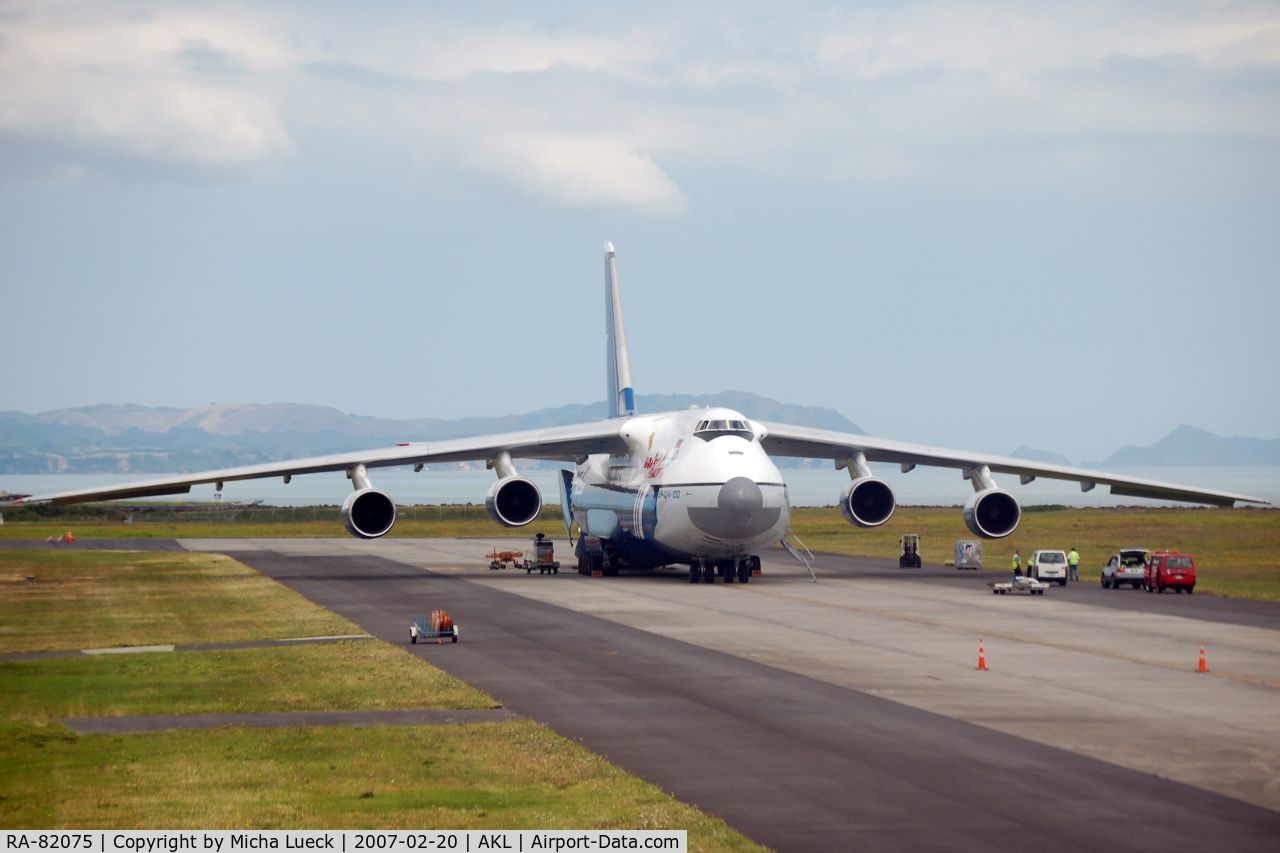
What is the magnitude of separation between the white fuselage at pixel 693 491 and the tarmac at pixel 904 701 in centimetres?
175

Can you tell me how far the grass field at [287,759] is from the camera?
1357 cm

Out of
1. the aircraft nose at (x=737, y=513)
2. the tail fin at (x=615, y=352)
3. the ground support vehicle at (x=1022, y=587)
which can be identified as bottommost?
the ground support vehicle at (x=1022, y=587)

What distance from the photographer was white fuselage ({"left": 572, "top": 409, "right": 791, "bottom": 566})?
134ft

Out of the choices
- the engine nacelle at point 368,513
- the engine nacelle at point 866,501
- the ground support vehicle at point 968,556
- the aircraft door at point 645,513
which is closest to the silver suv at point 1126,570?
the engine nacelle at point 866,501

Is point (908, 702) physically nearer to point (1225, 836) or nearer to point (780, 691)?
point (780, 691)

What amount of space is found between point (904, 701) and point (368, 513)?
2512 centimetres

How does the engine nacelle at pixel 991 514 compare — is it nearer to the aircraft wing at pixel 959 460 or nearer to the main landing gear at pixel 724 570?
the aircraft wing at pixel 959 460

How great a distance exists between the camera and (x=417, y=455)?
45.8 meters

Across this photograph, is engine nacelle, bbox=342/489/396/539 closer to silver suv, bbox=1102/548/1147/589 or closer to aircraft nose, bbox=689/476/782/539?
aircraft nose, bbox=689/476/782/539

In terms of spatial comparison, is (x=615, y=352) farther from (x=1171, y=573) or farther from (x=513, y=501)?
(x=1171, y=573)

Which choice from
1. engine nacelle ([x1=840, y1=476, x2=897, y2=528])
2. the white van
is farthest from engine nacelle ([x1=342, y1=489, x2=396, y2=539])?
the white van

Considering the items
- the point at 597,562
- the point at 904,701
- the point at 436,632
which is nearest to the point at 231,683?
the point at 436,632

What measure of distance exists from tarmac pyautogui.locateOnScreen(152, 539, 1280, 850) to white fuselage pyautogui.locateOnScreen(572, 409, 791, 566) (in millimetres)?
1748

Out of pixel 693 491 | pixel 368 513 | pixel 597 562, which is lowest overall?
pixel 597 562
